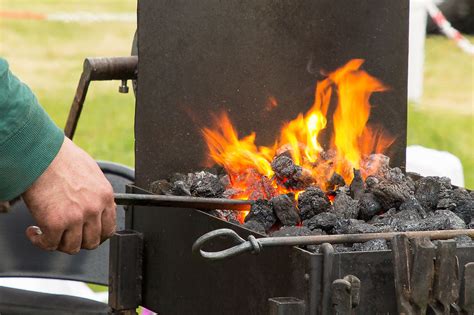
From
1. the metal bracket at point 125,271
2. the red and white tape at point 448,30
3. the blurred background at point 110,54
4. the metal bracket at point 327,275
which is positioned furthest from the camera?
the red and white tape at point 448,30

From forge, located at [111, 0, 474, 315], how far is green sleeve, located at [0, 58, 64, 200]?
1.79 feet

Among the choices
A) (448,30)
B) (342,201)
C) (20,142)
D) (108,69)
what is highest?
(448,30)

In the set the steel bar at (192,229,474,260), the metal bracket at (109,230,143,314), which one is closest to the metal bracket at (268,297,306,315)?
the steel bar at (192,229,474,260)

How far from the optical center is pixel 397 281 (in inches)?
87.0

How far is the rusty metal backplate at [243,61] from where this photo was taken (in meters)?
2.95

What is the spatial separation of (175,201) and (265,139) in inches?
25.6

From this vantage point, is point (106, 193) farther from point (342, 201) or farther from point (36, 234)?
point (342, 201)

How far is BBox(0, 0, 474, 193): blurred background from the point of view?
7324mm

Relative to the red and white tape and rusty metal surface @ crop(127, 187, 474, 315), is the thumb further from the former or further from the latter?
the red and white tape

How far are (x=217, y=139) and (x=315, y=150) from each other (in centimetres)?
30

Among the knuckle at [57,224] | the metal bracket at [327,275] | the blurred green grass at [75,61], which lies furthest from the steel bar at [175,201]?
the blurred green grass at [75,61]

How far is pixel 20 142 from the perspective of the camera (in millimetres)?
2094

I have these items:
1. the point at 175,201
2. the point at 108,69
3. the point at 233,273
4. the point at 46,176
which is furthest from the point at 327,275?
the point at 108,69

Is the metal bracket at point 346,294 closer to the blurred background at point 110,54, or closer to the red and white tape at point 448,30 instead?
the blurred background at point 110,54
